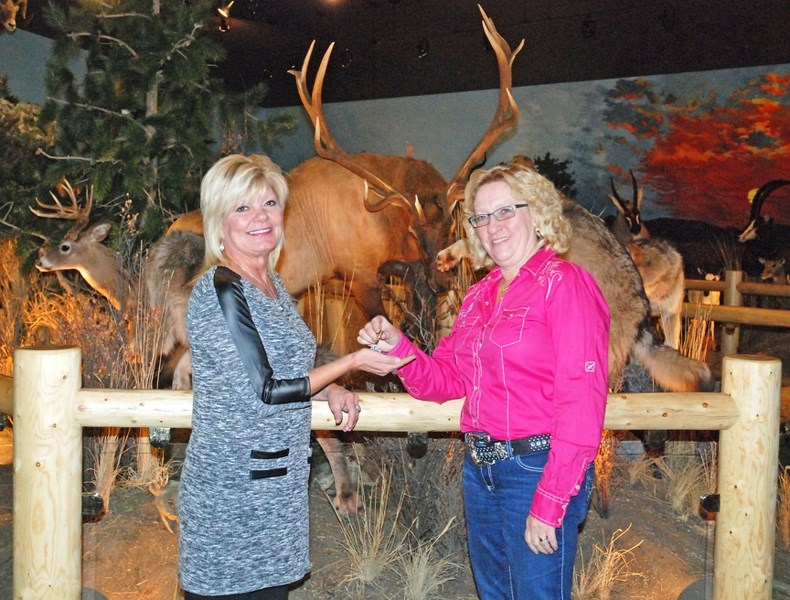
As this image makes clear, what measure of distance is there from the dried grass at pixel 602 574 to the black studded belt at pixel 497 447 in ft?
5.44

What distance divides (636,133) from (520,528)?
11.8 meters

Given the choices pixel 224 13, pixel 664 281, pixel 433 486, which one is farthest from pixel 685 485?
pixel 224 13

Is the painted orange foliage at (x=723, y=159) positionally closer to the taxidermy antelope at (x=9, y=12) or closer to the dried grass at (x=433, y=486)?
the taxidermy antelope at (x=9, y=12)

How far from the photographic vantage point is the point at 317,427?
261cm

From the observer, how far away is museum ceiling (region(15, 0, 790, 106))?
9.84 m

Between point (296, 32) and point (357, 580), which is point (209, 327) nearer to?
point (357, 580)

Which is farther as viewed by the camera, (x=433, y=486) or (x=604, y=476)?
(x=604, y=476)

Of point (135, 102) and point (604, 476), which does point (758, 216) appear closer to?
point (604, 476)

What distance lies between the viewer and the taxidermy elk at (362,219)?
625 cm

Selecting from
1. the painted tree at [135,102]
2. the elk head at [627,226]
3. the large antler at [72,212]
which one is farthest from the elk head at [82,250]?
the elk head at [627,226]

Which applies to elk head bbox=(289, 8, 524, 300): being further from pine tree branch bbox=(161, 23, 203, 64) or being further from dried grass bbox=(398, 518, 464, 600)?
dried grass bbox=(398, 518, 464, 600)

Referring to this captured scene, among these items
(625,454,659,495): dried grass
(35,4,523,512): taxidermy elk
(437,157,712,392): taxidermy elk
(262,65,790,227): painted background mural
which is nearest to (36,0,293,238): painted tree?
(35,4,523,512): taxidermy elk

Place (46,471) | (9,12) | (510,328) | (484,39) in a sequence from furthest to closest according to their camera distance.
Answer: (484,39), (9,12), (46,471), (510,328)

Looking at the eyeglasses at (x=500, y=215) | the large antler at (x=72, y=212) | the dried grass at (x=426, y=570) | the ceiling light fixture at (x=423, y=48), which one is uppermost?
the ceiling light fixture at (x=423, y=48)
